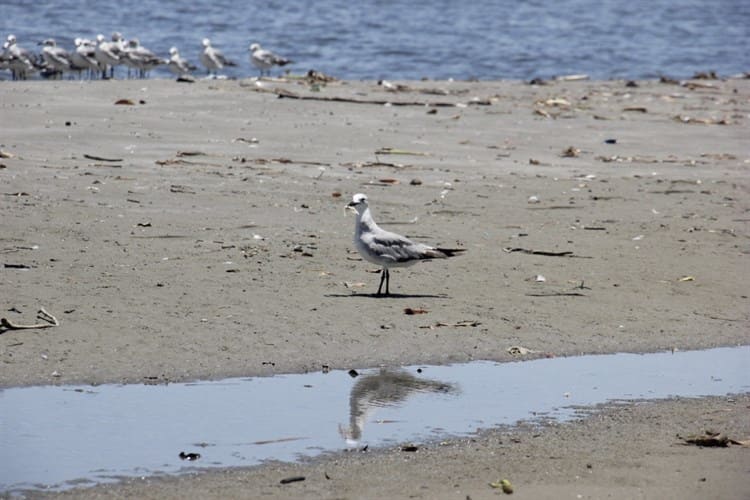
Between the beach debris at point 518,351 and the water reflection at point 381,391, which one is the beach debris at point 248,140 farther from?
the water reflection at point 381,391

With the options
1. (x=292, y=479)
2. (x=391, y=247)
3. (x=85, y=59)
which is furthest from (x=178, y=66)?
(x=292, y=479)

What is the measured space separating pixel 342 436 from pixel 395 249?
10.3ft

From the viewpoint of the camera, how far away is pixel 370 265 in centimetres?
1099

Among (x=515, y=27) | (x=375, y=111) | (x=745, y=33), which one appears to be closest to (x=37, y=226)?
(x=375, y=111)

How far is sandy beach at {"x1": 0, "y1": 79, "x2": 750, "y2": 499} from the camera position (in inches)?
273

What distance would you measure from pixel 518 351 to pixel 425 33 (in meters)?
25.5

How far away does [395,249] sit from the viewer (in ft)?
33.0

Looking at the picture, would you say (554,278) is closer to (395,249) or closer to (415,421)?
(395,249)

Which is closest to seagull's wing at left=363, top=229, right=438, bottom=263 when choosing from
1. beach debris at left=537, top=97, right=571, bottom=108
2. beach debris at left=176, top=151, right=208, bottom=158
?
beach debris at left=176, top=151, right=208, bottom=158

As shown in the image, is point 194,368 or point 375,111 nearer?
point 194,368

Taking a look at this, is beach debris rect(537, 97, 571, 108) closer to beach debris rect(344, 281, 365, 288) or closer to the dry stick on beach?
the dry stick on beach

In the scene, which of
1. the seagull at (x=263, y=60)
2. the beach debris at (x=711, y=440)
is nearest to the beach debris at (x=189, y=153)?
the beach debris at (x=711, y=440)

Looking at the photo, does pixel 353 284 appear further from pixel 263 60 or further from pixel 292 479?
pixel 263 60

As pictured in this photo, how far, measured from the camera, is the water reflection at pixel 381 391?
739 centimetres
